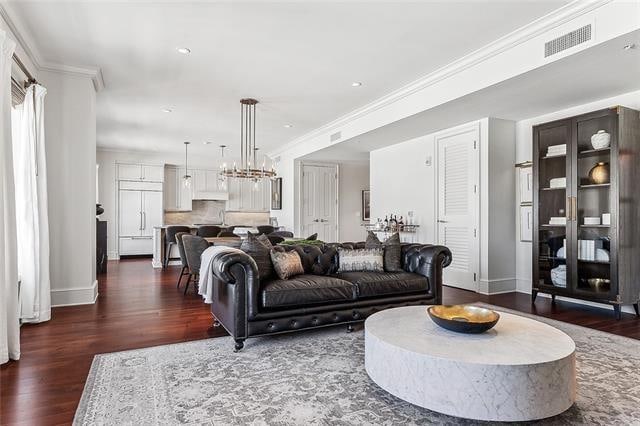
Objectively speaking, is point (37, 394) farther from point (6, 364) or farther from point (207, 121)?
point (207, 121)

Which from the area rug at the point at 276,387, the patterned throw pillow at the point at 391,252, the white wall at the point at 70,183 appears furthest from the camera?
the white wall at the point at 70,183

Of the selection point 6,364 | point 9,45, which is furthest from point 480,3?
point 6,364

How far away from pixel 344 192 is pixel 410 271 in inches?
231

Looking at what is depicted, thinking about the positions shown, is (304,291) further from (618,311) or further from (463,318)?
(618,311)

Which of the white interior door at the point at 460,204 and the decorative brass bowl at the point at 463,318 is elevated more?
the white interior door at the point at 460,204

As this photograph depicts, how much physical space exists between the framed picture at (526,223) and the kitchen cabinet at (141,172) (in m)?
8.84

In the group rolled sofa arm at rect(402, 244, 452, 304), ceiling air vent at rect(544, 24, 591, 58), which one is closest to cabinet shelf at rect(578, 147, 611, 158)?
ceiling air vent at rect(544, 24, 591, 58)

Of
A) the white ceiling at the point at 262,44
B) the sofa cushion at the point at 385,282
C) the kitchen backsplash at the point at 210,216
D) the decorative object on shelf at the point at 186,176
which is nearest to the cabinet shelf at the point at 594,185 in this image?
the white ceiling at the point at 262,44

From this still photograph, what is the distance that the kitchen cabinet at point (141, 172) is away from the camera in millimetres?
9945

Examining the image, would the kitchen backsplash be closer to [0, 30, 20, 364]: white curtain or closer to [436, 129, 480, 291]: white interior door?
[436, 129, 480, 291]: white interior door

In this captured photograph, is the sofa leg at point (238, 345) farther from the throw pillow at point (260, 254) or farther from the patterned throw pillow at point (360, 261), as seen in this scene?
the patterned throw pillow at point (360, 261)

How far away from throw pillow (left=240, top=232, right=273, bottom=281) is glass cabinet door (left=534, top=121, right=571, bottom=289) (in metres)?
3.65

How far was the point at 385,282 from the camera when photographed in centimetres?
376

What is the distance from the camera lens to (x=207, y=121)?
274 inches
